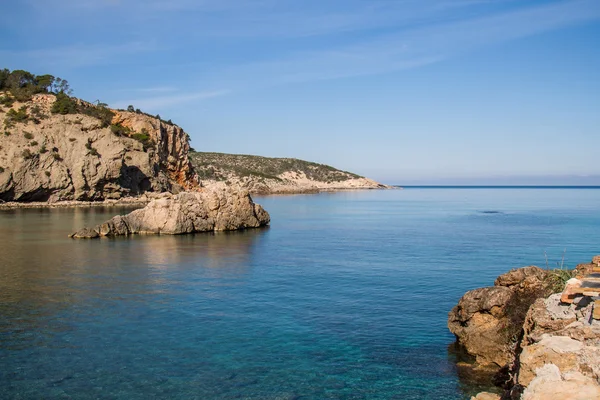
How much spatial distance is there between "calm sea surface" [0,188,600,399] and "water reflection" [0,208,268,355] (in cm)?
9

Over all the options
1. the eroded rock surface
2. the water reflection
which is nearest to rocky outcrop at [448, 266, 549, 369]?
the eroded rock surface

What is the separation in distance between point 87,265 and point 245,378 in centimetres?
1756

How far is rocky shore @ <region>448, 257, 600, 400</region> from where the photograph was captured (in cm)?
712

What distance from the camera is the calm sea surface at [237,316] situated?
12.0 meters

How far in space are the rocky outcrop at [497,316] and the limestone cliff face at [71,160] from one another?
70757 mm

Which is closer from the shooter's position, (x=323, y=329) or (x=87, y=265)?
(x=323, y=329)

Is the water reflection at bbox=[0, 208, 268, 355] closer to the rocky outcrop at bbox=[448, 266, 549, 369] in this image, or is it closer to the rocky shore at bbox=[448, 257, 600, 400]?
the rocky outcrop at bbox=[448, 266, 549, 369]

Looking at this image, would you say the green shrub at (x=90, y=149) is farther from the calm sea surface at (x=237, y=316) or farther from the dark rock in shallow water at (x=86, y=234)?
the calm sea surface at (x=237, y=316)

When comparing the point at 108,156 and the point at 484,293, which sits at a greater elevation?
the point at 108,156

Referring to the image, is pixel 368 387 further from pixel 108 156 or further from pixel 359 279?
pixel 108 156

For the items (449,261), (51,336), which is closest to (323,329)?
(51,336)

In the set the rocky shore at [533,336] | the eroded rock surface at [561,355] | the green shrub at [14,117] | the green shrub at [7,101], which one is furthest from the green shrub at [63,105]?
the eroded rock surface at [561,355]

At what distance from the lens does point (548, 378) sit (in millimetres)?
7098

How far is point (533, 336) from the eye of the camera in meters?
8.99
